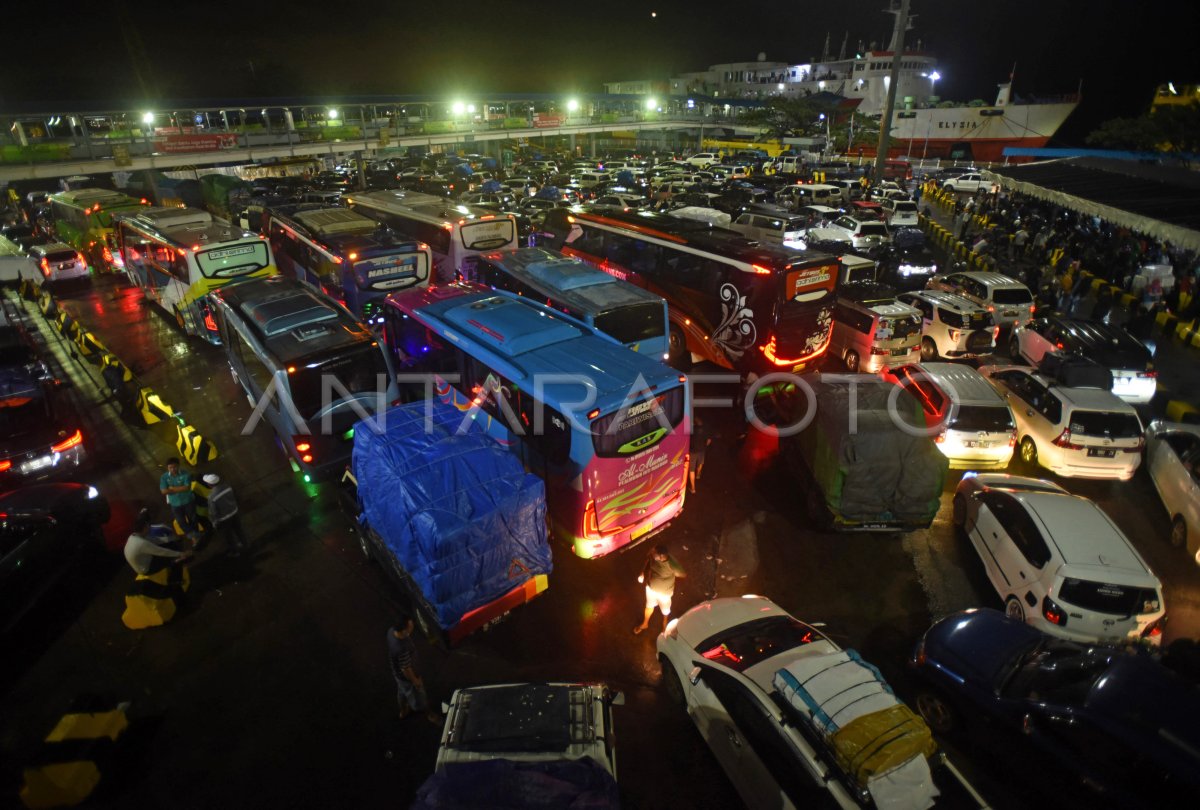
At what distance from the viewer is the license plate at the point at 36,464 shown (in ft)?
30.7

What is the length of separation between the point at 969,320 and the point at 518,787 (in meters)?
14.6

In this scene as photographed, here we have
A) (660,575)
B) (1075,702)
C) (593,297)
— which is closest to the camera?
(1075,702)

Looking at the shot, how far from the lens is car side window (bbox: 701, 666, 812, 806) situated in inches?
182

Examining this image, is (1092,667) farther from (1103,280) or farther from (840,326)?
(1103,280)

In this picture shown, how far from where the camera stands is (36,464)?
372 inches

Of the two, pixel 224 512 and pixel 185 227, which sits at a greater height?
pixel 185 227

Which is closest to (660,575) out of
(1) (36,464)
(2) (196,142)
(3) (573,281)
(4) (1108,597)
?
(4) (1108,597)

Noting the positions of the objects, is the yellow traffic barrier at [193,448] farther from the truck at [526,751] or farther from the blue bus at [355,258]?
the truck at [526,751]

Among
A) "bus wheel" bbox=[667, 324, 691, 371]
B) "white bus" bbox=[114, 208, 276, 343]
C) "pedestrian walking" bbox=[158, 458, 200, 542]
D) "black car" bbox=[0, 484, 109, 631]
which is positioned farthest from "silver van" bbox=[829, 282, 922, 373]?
"white bus" bbox=[114, 208, 276, 343]

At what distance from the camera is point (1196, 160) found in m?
23.7

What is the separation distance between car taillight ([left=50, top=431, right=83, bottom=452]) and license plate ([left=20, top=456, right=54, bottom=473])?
0.19 meters

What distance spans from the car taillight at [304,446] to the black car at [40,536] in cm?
260

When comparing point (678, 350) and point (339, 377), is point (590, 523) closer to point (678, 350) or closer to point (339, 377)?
point (339, 377)

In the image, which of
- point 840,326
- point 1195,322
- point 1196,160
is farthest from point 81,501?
point 1196,160
